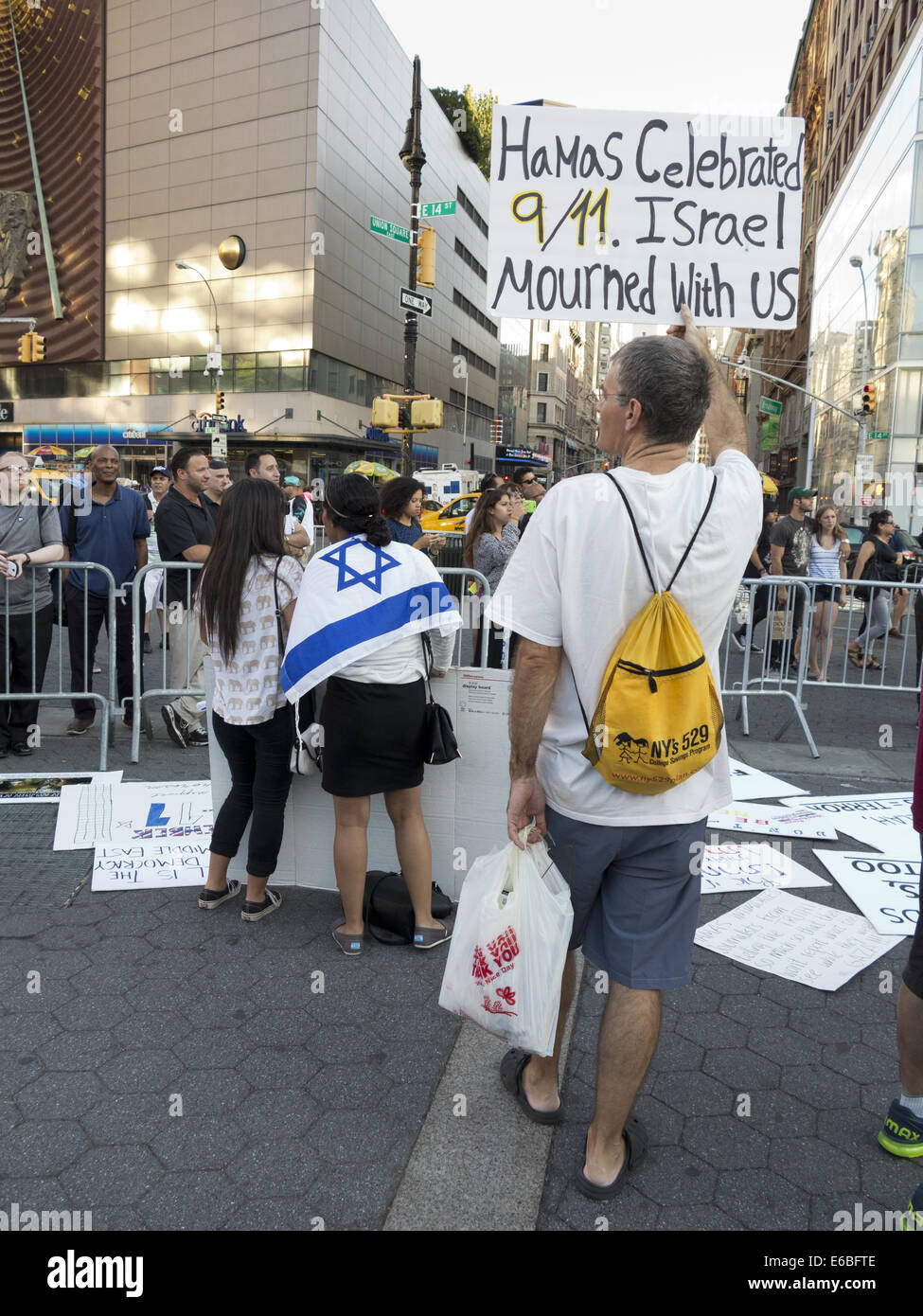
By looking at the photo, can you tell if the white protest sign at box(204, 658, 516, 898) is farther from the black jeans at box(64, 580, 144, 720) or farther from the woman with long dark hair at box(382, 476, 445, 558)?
the black jeans at box(64, 580, 144, 720)

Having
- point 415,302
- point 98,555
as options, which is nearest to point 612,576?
point 98,555

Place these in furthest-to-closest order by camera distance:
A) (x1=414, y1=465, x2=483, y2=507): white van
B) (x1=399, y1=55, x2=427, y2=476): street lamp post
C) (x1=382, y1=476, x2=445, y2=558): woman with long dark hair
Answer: (x1=414, y1=465, x2=483, y2=507): white van, (x1=399, y1=55, x2=427, y2=476): street lamp post, (x1=382, y1=476, x2=445, y2=558): woman with long dark hair

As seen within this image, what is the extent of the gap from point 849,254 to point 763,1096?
41.9 meters

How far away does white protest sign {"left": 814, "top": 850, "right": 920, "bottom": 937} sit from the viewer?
409 centimetres

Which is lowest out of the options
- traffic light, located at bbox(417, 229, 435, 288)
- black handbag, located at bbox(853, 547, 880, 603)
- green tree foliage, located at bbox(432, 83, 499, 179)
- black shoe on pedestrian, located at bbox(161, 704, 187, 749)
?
black shoe on pedestrian, located at bbox(161, 704, 187, 749)

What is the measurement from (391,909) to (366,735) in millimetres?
764

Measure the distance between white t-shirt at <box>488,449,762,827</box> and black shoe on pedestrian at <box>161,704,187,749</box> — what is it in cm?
473

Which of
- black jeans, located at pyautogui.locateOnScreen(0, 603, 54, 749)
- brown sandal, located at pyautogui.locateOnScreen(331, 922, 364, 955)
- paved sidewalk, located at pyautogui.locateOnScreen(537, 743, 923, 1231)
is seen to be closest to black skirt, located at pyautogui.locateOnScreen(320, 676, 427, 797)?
brown sandal, located at pyautogui.locateOnScreen(331, 922, 364, 955)

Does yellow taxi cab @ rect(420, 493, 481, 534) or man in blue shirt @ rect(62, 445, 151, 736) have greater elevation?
yellow taxi cab @ rect(420, 493, 481, 534)

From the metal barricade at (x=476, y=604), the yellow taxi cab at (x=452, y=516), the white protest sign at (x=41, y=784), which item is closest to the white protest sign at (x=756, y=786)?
the metal barricade at (x=476, y=604)

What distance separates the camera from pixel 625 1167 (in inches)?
96.6

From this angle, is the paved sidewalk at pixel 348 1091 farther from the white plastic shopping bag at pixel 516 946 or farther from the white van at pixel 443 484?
the white van at pixel 443 484

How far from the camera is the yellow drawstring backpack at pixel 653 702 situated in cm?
212

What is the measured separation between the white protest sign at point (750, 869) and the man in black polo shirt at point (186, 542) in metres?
3.67
